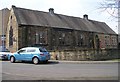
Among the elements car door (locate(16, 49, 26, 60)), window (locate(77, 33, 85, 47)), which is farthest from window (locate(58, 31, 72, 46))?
car door (locate(16, 49, 26, 60))

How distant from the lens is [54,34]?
48812mm

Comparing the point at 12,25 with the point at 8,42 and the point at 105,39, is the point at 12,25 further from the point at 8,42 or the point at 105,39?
the point at 105,39

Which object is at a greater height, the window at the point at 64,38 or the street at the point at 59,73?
the window at the point at 64,38

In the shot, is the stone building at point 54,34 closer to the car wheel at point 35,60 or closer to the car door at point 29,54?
the car door at point 29,54

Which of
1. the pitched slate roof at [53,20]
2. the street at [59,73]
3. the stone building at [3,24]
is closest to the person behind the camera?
the street at [59,73]

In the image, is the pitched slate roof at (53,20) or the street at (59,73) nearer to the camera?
the street at (59,73)

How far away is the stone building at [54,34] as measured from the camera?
3366 cm

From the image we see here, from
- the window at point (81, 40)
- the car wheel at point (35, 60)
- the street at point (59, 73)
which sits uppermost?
the window at point (81, 40)

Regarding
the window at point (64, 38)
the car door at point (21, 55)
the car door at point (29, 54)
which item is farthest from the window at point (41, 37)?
the car door at point (29, 54)

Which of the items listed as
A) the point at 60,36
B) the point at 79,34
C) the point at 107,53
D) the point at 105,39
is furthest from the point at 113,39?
the point at 107,53

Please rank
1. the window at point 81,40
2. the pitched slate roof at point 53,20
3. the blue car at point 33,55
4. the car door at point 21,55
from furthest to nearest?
1. the window at point 81,40
2. the pitched slate roof at point 53,20
3. the car door at point 21,55
4. the blue car at point 33,55

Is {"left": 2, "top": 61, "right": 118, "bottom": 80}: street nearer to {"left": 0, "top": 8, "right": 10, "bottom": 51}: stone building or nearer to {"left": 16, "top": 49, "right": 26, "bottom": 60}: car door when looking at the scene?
{"left": 16, "top": 49, "right": 26, "bottom": 60}: car door

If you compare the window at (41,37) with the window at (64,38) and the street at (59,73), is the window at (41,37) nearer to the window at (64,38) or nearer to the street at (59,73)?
the window at (64,38)

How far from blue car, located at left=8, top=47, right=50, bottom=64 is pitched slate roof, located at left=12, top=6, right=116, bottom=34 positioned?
1552 cm
